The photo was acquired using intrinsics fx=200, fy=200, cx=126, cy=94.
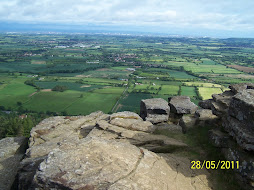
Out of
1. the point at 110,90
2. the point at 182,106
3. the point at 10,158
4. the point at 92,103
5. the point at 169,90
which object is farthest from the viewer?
the point at 110,90

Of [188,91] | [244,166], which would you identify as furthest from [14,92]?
[244,166]

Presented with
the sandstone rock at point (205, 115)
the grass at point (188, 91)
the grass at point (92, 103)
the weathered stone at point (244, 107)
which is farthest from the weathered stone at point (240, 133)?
the grass at point (188, 91)

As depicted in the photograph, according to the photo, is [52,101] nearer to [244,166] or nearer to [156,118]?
[156,118]

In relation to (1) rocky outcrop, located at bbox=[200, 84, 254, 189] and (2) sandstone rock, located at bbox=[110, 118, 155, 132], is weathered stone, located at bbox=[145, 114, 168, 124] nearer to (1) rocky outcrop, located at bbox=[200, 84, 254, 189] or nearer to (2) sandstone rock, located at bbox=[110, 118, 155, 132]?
(2) sandstone rock, located at bbox=[110, 118, 155, 132]

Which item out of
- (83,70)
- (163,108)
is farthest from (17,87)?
(163,108)

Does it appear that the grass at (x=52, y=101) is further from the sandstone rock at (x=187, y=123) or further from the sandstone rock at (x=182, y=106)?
the sandstone rock at (x=187, y=123)

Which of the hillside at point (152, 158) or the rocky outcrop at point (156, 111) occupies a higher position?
the hillside at point (152, 158)
